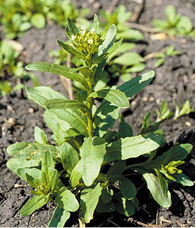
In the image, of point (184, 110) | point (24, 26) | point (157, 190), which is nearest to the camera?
point (157, 190)

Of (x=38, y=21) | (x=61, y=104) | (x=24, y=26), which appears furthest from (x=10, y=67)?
(x=61, y=104)

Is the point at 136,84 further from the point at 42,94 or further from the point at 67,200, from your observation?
the point at 67,200

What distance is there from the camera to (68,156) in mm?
3617

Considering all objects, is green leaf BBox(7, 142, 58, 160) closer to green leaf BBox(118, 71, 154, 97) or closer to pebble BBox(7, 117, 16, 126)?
pebble BBox(7, 117, 16, 126)

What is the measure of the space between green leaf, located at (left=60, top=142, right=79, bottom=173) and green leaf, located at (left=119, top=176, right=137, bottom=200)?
1.73 ft

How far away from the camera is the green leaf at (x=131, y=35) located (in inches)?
215

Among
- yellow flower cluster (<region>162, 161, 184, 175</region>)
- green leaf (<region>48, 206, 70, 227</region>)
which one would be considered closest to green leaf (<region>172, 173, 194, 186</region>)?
yellow flower cluster (<region>162, 161, 184, 175</region>)

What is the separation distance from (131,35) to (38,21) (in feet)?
5.07

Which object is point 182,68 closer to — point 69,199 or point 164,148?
point 164,148

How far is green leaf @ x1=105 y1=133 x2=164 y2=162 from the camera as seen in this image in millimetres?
3467

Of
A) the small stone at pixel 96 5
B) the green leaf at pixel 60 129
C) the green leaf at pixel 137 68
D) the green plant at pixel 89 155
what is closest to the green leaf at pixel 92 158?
the green plant at pixel 89 155

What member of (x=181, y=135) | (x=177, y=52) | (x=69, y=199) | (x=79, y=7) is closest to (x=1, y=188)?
(x=69, y=199)

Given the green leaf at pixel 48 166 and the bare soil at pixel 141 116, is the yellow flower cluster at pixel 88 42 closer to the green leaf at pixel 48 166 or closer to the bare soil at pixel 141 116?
the green leaf at pixel 48 166

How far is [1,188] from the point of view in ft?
12.8
